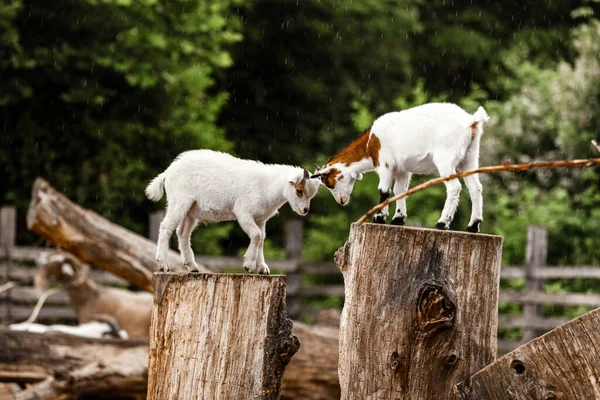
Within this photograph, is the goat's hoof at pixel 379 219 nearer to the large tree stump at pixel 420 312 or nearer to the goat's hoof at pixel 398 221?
the goat's hoof at pixel 398 221

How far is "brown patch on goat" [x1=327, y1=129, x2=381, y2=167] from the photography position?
350 centimetres

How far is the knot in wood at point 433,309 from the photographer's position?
305 cm

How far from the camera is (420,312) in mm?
3072

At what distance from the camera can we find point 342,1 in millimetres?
16797

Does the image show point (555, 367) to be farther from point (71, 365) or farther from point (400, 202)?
point (71, 365)

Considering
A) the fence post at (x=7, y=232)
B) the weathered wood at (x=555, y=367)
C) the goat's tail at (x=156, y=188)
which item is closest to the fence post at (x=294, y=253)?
the fence post at (x=7, y=232)

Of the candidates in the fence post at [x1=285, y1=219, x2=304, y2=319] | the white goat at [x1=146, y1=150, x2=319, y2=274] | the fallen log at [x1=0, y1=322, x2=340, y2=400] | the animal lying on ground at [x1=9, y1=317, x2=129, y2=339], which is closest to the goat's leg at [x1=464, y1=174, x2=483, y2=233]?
the white goat at [x1=146, y1=150, x2=319, y2=274]

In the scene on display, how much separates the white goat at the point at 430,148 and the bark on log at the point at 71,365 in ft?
11.5

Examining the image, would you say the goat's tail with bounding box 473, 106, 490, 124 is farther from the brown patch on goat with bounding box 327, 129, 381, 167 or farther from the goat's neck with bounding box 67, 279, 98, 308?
the goat's neck with bounding box 67, 279, 98, 308

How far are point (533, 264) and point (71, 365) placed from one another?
6.76 m

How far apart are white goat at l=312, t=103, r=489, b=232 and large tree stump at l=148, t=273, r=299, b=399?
0.57 metres

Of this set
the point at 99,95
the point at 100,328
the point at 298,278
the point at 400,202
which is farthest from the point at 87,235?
the point at 99,95

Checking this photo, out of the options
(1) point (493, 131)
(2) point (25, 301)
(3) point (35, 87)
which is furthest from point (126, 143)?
(1) point (493, 131)

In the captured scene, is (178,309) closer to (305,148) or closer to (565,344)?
(565,344)
